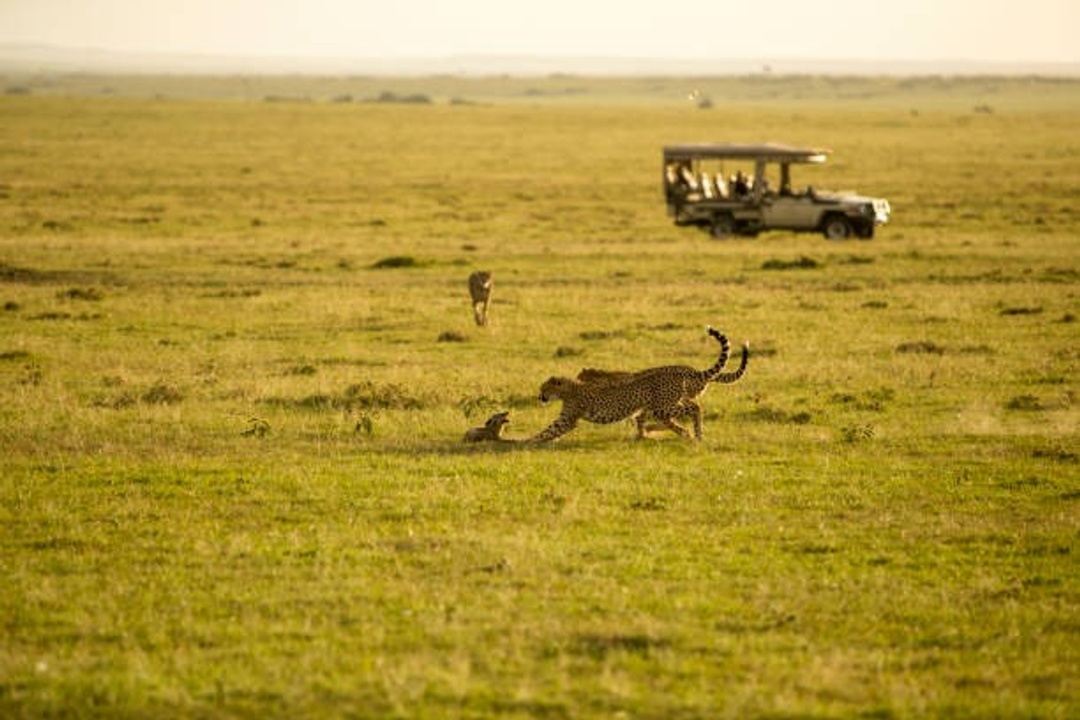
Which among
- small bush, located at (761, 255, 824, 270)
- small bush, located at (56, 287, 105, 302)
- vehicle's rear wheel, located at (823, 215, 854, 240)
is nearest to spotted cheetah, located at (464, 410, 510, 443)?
small bush, located at (56, 287, 105, 302)

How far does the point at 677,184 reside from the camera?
36125mm

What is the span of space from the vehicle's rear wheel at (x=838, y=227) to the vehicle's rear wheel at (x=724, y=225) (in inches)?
78.0

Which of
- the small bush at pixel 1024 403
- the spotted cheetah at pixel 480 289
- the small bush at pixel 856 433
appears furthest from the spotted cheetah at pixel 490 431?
the spotted cheetah at pixel 480 289

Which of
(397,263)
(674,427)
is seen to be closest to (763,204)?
(397,263)

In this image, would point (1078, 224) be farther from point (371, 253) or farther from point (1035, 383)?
point (1035, 383)

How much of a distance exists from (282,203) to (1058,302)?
85.1 feet

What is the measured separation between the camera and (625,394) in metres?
13.9

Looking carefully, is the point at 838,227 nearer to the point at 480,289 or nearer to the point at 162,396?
the point at 480,289

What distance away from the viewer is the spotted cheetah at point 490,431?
14.2 m

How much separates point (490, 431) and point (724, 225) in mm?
22103

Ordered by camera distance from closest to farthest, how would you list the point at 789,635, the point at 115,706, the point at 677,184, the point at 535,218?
the point at 115,706 < the point at 789,635 < the point at 677,184 < the point at 535,218

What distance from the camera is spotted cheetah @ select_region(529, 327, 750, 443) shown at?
13.9 m

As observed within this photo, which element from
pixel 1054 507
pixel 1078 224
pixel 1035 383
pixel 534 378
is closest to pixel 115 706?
pixel 1054 507

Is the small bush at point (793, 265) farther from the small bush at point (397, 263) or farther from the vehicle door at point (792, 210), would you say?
the small bush at point (397, 263)
